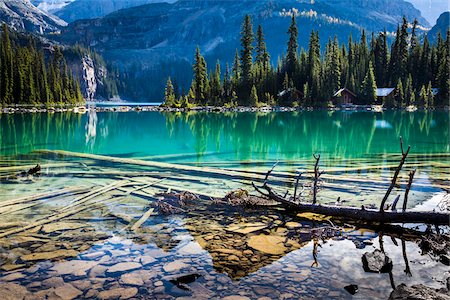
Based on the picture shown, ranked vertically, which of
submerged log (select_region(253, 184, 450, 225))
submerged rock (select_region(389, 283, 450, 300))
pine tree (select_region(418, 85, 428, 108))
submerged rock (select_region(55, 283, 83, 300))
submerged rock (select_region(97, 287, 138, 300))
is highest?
pine tree (select_region(418, 85, 428, 108))

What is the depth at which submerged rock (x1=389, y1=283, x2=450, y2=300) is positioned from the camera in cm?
504

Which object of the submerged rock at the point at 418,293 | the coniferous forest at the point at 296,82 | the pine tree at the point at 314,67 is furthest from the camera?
the coniferous forest at the point at 296,82

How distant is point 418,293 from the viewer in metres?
5.20

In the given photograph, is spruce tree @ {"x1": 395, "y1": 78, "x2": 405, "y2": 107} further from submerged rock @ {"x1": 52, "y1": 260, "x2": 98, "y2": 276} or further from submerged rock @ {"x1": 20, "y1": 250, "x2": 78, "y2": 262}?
submerged rock @ {"x1": 52, "y1": 260, "x2": 98, "y2": 276}

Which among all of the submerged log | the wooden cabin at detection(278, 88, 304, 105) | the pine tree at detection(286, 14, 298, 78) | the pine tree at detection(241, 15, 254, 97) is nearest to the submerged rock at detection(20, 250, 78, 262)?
the submerged log

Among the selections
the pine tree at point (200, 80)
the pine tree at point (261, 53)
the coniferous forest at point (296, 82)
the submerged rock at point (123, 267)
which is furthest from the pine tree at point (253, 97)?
the submerged rock at point (123, 267)

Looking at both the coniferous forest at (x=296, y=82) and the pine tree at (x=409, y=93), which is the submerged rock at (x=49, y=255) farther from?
the pine tree at (x=409, y=93)

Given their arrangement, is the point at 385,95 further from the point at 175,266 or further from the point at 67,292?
the point at 67,292

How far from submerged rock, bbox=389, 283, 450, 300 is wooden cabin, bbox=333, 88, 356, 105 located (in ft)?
289

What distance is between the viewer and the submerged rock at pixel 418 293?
5039 mm

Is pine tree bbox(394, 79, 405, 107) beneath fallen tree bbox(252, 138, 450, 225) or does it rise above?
above

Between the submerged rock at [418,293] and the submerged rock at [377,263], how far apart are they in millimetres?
Answer: 907

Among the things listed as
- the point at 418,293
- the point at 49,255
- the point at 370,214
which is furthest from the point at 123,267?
the point at 370,214

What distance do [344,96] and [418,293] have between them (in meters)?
90.7
